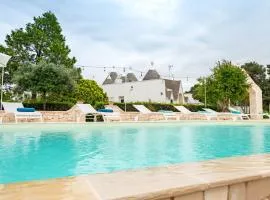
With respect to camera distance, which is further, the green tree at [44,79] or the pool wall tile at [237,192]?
the green tree at [44,79]

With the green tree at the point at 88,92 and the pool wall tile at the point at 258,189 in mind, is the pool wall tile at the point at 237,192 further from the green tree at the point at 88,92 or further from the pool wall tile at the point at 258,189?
the green tree at the point at 88,92

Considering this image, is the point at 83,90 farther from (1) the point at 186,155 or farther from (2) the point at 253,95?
(1) the point at 186,155

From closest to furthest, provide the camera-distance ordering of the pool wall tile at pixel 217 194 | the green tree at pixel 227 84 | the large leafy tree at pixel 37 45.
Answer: the pool wall tile at pixel 217 194 < the large leafy tree at pixel 37 45 < the green tree at pixel 227 84

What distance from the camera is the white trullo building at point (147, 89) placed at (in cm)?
4406

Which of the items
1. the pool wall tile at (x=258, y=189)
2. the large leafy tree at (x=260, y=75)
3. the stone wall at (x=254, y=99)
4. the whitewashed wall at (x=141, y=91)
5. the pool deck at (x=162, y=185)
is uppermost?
the large leafy tree at (x=260, y=75)

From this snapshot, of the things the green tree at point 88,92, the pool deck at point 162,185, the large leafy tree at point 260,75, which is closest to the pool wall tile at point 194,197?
the pool deck at point 162,185

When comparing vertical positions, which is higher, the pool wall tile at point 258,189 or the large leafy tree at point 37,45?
the large leafy tree at point 37,45

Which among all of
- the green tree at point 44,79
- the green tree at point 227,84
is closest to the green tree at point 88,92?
the green tree at point 44,79

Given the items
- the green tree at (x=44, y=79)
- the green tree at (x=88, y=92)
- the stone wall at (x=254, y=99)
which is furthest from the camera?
the stone wall at (x=254, y=99)

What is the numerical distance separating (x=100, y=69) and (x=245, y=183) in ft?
93.7

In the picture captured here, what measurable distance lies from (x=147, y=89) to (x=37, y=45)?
785 inches

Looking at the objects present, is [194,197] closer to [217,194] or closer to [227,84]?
Result: [217,194]

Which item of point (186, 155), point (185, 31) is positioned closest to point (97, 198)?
point (186, 155)

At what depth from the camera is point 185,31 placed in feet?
66.1
